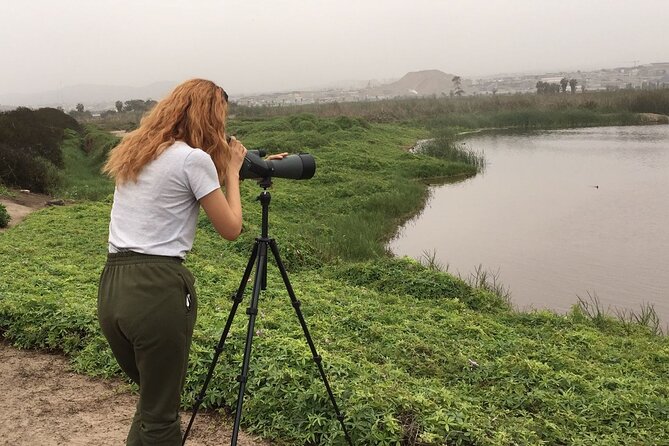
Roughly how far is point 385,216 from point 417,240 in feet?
4.51

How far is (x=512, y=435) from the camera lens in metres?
2.70

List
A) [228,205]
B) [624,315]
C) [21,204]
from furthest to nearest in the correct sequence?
[21,204] < [624,315] < [228,205]

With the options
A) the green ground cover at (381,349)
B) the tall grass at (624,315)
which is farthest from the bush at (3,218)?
the tall grass at (624,315)

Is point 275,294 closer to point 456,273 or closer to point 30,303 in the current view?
point 30,303

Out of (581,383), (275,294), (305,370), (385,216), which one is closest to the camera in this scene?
(305,370)

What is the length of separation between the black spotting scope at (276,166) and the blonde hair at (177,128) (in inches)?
11.6

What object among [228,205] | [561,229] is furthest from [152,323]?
[561,229]

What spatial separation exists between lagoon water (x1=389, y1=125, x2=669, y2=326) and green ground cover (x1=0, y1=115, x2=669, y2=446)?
195 centimetres

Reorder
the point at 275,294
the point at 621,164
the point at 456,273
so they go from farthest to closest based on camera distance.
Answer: the point at 621,164
the point at 456,273
the point at 275,294

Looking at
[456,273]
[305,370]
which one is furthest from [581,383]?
[456,273]

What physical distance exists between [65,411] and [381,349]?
2.00 m

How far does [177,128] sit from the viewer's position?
185cm

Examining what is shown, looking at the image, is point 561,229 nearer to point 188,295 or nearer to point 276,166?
point 276,166

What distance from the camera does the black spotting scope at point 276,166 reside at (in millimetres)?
2213
